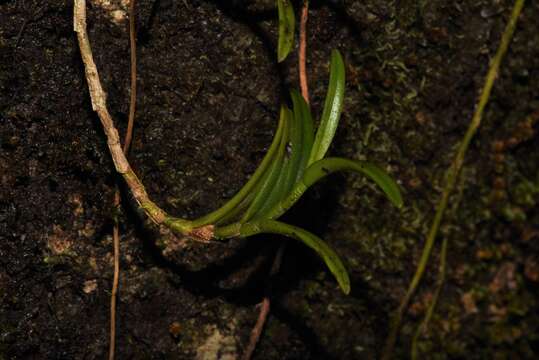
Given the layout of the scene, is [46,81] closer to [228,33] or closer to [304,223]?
[228,33]

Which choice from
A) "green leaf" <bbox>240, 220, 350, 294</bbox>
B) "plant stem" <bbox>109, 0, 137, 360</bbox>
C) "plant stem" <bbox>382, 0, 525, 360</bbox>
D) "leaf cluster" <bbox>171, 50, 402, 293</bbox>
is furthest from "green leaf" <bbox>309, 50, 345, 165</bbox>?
"plant stem" <bbox>382, 0, 525, 360</bbox>

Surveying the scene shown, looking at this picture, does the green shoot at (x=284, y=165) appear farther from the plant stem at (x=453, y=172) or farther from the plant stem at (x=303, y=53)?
the plant stem at (x=453, y=172)

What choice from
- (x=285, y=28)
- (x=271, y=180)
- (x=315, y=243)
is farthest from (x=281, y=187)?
(x=285, y=28)

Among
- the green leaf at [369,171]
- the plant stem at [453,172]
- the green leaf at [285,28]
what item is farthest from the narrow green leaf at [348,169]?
the plant stem at [453,172]

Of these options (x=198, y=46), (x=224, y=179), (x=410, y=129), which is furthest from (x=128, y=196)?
(x=410, y=129)

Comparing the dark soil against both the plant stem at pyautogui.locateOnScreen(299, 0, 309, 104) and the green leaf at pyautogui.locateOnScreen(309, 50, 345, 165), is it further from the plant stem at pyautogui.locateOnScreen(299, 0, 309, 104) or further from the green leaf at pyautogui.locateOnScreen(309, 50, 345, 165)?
the green leaf at pyautogui.locateOnScreen(309, 50, 345, 165)
